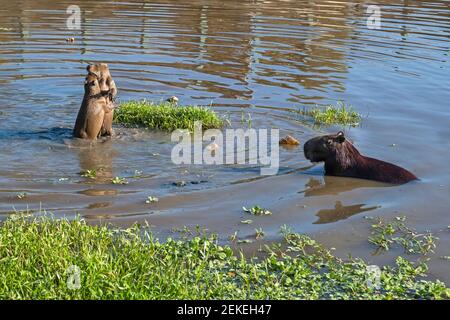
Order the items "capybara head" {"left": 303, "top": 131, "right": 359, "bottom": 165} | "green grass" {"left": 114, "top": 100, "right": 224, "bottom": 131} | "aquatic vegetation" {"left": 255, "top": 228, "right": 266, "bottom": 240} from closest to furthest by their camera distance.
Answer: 1. "aquatic vegetation" {"left": 255, "top": 228, "right": 266, "bottom": 240}
2. "capybara head" {"left": 303, "top": 131, "right": 359, "bottom": 165}
3. "green grass" {"left": 114, "top": 100, "right": 224, "bottom": 131}

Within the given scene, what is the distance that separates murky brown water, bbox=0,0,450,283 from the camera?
25.9ft

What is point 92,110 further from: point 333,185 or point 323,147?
point 333,185

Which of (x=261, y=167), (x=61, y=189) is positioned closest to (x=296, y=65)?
(x=261, y=167)

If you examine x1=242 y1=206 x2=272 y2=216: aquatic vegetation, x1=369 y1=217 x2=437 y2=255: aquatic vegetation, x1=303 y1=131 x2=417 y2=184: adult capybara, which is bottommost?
x1=369 y1=217 x2=437 y2=255: aquatic vegetation

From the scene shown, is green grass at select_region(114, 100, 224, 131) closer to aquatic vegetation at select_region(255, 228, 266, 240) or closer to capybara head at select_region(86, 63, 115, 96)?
capybara head at select_region(86, 63, 115, 96)

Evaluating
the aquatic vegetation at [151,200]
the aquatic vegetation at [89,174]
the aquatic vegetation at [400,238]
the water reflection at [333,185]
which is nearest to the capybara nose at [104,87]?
the aquatic vegetation at [89,174]

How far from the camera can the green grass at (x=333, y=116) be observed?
11547 mm

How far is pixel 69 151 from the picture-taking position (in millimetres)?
9766

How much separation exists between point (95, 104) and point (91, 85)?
0.26 m

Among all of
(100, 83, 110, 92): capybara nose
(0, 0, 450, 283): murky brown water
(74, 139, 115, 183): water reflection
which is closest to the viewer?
(0, 0, 450, 283): murky brown water

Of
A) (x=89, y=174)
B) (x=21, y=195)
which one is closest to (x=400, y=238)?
(x=89, y=174)

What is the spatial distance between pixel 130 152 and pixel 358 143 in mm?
3222

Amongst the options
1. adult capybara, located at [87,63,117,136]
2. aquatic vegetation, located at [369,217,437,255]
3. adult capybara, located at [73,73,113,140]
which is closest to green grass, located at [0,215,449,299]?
aquatic vegetation, located at [369,217,437,255]

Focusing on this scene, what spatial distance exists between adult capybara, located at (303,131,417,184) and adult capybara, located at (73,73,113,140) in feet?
9.11
